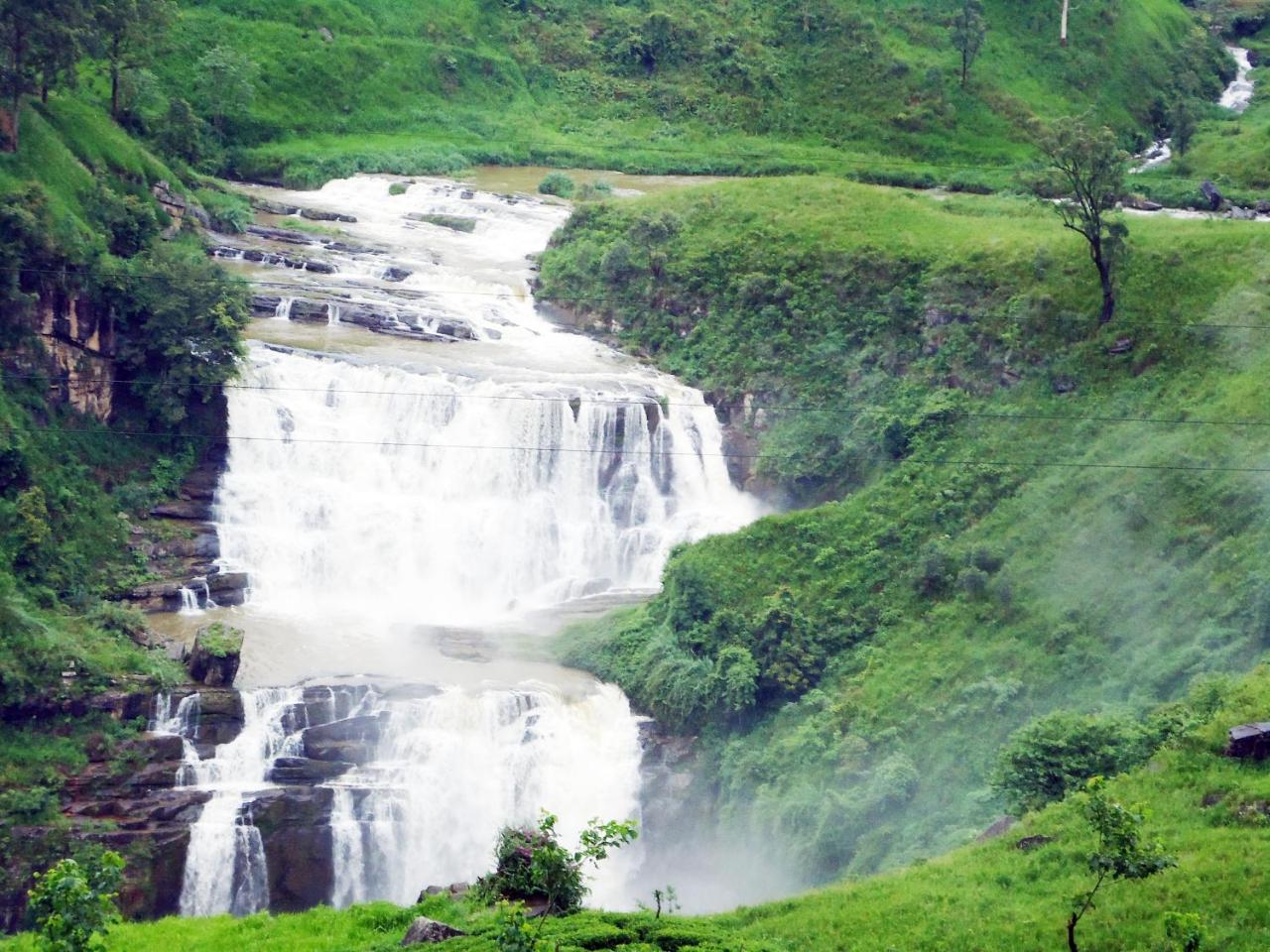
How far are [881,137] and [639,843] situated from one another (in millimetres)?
45454

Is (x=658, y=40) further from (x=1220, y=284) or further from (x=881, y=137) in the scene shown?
(x=1220, y=284)

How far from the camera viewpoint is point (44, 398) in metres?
43.2

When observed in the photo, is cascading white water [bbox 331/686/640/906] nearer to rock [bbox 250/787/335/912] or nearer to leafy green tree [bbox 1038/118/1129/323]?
rock [bbox 250/787/335/912]

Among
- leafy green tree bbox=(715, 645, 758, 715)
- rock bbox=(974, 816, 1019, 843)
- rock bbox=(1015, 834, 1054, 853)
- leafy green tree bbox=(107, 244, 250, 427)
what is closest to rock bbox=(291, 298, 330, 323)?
leafy green tree bbox=(107, 244, 250, 427)

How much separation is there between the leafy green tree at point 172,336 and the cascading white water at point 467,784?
524 inches

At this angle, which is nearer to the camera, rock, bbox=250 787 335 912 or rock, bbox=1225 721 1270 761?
rock, bbox=1225 721 1270 761

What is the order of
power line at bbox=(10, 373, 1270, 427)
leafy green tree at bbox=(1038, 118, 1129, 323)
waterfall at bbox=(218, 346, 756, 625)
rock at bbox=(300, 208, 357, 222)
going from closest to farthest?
leafy green tree at bbox=(1038, 118, 1129, 323), power line at bbox=(10, 373, 1270, 427), waterfall at bbox=(218, 346, 756, 625), rock at bbox=(300, 208, 357, 222)

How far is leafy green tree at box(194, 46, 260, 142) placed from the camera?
68688 millimetres

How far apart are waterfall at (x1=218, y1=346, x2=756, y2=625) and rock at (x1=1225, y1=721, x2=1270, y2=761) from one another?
20772mm

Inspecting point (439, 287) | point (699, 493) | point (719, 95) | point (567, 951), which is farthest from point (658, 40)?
point (567, 951)

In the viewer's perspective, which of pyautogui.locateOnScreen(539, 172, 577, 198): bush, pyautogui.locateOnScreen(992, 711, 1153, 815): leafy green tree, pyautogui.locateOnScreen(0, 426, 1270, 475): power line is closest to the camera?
pyautogui.locateOnScreen(992, 711, 1153, 815): leafy green tree

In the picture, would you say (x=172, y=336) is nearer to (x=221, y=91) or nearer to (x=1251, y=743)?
(x=221, y=91)

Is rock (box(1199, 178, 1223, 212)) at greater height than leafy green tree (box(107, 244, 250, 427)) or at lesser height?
greater

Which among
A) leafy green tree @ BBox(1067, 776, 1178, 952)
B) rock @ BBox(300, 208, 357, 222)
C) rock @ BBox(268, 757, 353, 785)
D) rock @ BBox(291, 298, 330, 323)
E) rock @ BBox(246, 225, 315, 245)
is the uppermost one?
rock @ BBox(300, 208, 357, 222)
